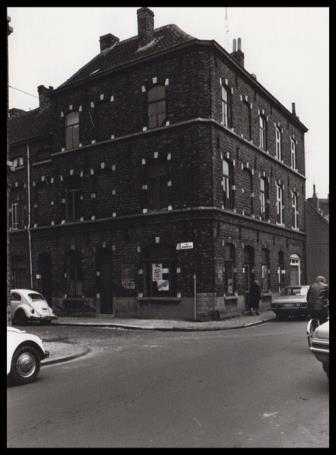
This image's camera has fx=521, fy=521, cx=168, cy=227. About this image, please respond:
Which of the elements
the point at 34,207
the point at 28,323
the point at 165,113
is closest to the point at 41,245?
the point at 34,207

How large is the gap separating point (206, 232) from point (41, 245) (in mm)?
10517

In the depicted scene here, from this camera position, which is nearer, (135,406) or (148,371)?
(135,406)

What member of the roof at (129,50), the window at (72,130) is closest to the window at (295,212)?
the roof at (129,50)

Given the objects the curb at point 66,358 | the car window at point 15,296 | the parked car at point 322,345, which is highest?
the parked car at point 322,345

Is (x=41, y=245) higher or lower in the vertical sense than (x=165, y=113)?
lower

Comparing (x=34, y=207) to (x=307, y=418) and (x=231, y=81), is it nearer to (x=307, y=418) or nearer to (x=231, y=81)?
(x=231, y=81)

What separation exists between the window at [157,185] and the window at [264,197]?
732cm

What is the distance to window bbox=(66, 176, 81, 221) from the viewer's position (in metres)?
A: 26.5

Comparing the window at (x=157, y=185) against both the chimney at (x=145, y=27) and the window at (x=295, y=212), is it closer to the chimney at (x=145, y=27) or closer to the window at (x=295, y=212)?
the chimney at (x=145, y=27)

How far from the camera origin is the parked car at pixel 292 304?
848 inches

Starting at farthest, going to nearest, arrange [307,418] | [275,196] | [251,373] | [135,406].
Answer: [275,196] < [251,373] < [135,406] < [307,418]

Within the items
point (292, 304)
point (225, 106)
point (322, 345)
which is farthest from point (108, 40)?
point (322, 345)

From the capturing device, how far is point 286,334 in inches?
643

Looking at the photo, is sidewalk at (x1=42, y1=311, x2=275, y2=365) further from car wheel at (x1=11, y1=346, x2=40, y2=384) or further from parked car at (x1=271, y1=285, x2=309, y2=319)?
car wheel at (x1=11, y1=346, x2=40, y2=384)
